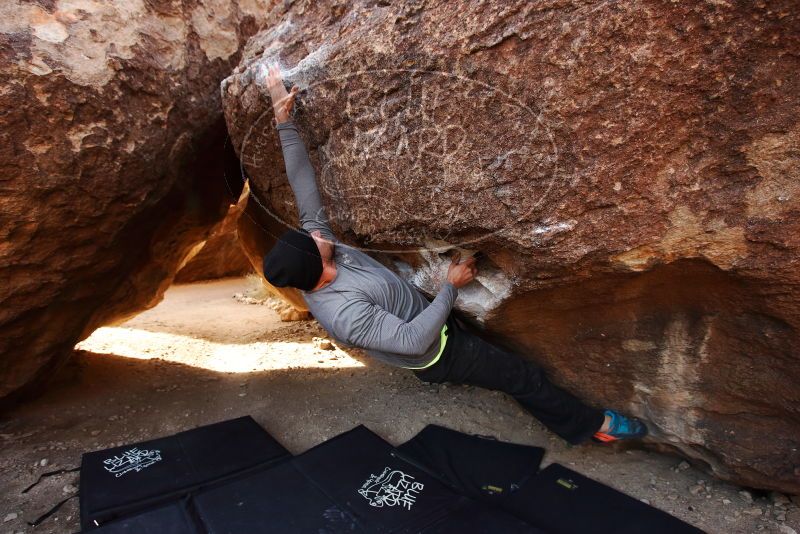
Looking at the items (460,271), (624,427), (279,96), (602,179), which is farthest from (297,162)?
(624,427)

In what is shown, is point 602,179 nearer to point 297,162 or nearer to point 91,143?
point 297,162

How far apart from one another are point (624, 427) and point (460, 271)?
3.36 ft

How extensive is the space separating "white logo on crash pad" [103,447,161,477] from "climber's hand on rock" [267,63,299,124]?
1648 millimetres

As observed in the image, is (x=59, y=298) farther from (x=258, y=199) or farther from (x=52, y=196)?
(x=258, y=199)

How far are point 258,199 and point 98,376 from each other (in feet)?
5.36

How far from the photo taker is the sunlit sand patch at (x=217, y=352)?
11.8 feet

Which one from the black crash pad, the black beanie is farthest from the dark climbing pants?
the black crash pad

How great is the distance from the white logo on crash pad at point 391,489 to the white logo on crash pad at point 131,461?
102cm

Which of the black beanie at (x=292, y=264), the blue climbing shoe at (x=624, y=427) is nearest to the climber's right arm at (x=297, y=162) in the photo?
the black beanie at (x=292, y=264)

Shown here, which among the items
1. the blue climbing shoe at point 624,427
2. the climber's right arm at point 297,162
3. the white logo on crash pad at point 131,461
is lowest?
Result: the white logo on crash pad at point 131,461

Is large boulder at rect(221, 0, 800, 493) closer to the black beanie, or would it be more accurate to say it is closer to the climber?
the climber

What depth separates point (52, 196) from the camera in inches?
88.1

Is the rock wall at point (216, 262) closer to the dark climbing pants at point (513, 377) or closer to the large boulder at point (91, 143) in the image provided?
the large boulder at point (91, 143)

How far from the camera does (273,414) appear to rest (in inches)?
112
